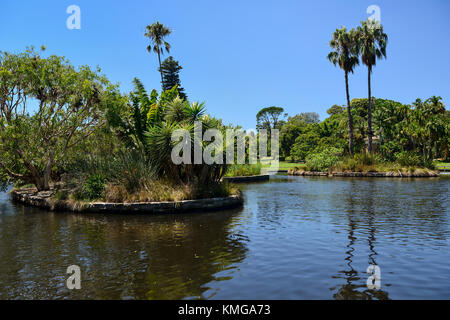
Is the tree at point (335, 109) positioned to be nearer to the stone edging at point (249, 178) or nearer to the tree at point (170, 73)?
the tree at point (170, 73)

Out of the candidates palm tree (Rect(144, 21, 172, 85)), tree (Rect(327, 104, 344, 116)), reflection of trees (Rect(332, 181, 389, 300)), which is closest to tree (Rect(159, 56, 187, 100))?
palm tree (Rect(144, 21, 172, 85))

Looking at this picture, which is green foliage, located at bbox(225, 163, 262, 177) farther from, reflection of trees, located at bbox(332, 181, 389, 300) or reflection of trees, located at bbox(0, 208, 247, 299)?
reflection of trees, located at bbox(332, 181, 389, 300)

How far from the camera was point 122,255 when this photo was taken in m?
8.05

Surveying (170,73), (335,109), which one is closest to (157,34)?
(170,73)

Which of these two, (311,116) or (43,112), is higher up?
(311,116)

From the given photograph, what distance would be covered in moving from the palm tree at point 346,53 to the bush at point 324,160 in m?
2.25

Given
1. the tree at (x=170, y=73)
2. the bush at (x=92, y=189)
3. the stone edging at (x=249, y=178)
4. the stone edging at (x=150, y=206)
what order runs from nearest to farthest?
the stone edging at (x=150, y=206) < the bush at (x=92, y=189) < the stone edging at (x=249, y=178) < the tree at (x=170, y=73)

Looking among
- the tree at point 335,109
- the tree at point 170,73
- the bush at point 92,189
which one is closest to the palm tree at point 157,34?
the tree at point 170,73

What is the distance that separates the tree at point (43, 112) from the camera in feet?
52.9

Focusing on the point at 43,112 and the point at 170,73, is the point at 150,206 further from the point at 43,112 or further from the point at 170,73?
the point at 170,73

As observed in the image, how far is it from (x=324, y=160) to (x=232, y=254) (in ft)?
121

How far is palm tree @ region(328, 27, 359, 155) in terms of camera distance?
43281 millimetres
